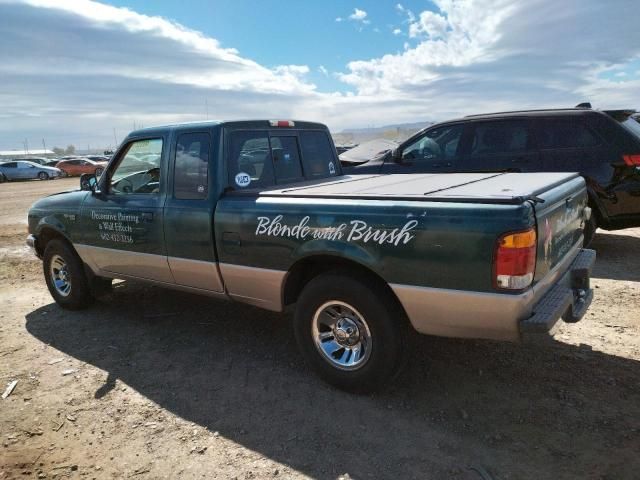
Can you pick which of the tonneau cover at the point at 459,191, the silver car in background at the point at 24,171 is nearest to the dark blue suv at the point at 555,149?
the tonneau cover at the point at 459,191

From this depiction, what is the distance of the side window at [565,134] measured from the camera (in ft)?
20.6

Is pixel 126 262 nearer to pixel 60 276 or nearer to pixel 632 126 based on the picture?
pixel 60 276

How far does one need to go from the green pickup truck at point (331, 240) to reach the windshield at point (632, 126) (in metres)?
2.99

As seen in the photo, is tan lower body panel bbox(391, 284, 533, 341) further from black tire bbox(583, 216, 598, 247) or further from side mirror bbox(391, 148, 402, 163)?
side mirror bbox(391, 148, 402, 163)

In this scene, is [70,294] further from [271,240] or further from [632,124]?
[632,124]

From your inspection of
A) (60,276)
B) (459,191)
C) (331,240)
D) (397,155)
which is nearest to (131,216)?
(60,276)

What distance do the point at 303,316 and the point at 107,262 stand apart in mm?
2378

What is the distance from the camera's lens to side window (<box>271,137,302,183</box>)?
4.34 meters

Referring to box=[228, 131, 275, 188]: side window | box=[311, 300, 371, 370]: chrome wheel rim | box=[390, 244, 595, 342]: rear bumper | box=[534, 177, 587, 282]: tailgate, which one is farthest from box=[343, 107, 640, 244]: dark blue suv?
box=[311, 300, 371, 370]: chrome wheel rim

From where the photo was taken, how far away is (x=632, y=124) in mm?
6367

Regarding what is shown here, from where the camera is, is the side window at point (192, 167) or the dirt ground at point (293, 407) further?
the side window at point (192, 167)

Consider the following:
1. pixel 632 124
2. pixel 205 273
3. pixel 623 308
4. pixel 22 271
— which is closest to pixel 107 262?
pixel 205 273

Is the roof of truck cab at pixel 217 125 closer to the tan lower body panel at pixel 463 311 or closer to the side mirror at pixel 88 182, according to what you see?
the side mirror at pixel 88 182

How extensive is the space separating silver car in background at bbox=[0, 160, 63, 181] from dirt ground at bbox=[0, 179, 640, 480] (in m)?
31.4
